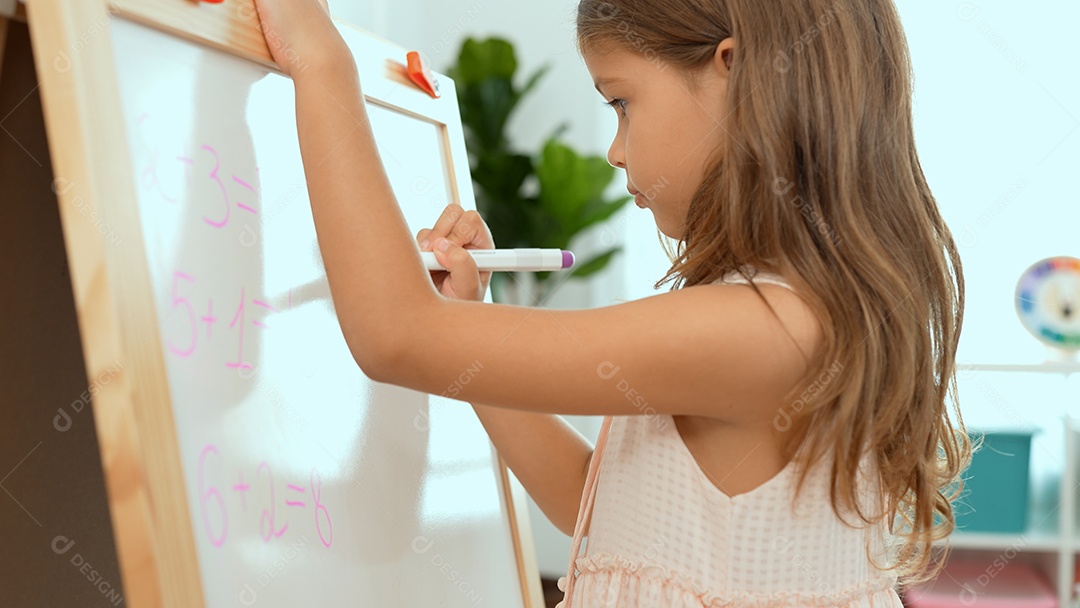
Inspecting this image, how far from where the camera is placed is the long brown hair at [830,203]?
2.31 ft

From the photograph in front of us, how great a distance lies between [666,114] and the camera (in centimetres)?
76

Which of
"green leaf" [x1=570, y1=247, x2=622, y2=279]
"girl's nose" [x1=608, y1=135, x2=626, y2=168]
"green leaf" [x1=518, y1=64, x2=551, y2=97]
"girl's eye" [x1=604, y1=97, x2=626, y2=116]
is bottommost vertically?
"green leaf" [x1=570, y1=247, x2=622, y2=279]

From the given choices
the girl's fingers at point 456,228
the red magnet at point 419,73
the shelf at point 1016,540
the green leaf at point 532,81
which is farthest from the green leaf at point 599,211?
the girl's fingers at point 456,228

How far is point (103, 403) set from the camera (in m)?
0.52

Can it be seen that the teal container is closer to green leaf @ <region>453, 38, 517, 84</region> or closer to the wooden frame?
green leaf @ <region>453, 38, 517, 84</region>

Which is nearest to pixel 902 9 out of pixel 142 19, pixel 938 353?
pixel 938 353

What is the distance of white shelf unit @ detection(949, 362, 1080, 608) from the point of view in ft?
7.35

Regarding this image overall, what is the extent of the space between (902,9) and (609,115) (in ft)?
2.78

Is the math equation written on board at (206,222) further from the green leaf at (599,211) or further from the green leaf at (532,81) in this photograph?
the green leaf at (532,81)

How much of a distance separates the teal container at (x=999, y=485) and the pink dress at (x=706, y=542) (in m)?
1.60

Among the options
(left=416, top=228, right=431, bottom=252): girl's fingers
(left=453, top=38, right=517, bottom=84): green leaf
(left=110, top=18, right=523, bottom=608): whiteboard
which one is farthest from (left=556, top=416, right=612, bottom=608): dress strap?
(left=453, top=38, right=517, bottom=84): green leaf

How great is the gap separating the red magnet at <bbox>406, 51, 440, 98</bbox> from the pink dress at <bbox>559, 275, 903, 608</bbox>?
403mm

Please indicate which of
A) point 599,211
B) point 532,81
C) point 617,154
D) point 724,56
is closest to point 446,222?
point 617,154

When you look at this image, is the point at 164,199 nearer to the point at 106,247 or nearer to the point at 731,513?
the point at 106,247
